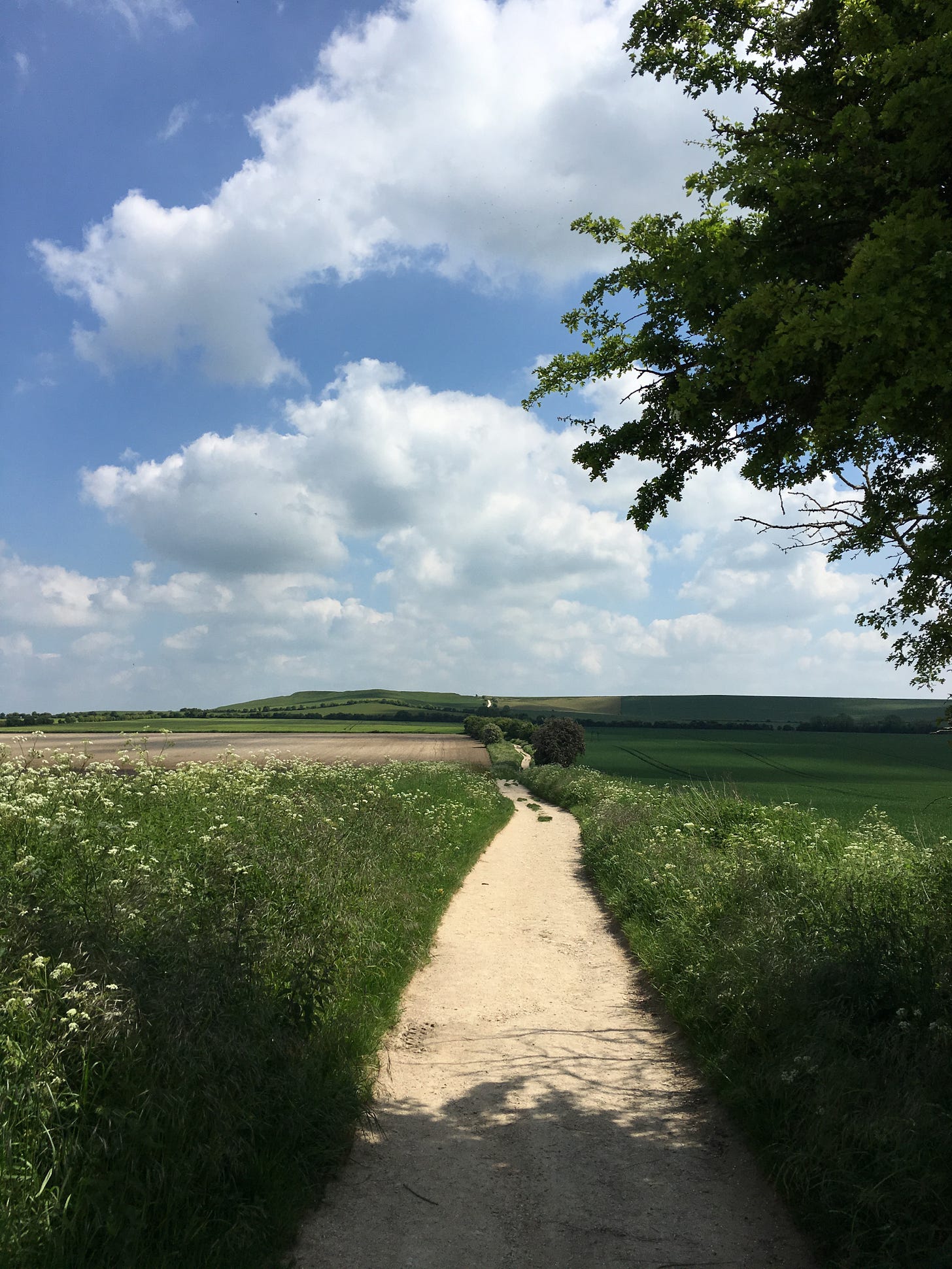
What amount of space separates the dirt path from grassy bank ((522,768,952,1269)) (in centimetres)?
35

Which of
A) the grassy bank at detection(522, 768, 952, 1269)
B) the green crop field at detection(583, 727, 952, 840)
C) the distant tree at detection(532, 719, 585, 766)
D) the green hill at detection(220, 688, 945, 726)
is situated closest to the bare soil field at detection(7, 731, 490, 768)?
the distant tree at detection(532, 719, 585, 766)

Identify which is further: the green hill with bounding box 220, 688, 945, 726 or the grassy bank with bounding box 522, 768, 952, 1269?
the green hill with bounding box 220, 688, 945, 726

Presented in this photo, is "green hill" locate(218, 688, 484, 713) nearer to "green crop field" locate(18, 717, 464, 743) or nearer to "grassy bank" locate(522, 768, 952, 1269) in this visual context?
"green crop field" locate(18, 717, 464, 743)

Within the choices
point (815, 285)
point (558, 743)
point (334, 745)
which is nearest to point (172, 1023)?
point (815, 285)

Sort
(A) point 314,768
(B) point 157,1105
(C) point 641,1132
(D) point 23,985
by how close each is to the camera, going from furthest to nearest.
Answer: (A) point 314,768 → (C) point 641,1132 → (D) point 23,985 → (B) point 157,1105

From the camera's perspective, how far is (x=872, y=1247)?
13.9 feet

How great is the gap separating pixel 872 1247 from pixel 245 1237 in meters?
3.44

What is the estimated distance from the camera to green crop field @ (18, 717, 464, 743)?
80.2 m

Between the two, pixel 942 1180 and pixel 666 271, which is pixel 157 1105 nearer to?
pixel 942 1180

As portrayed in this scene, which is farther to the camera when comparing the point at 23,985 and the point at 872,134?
the point at 872,134

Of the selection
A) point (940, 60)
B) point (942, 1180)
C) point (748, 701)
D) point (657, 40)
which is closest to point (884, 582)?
Answer: point (940, 60)

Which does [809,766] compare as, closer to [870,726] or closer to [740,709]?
[870,726]

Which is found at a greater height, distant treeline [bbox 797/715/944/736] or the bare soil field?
the bare soil field

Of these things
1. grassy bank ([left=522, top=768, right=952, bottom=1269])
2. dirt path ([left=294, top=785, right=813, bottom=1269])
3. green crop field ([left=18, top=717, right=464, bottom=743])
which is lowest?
green crop field ([left=18, top=717, right=464, bottom=743])
